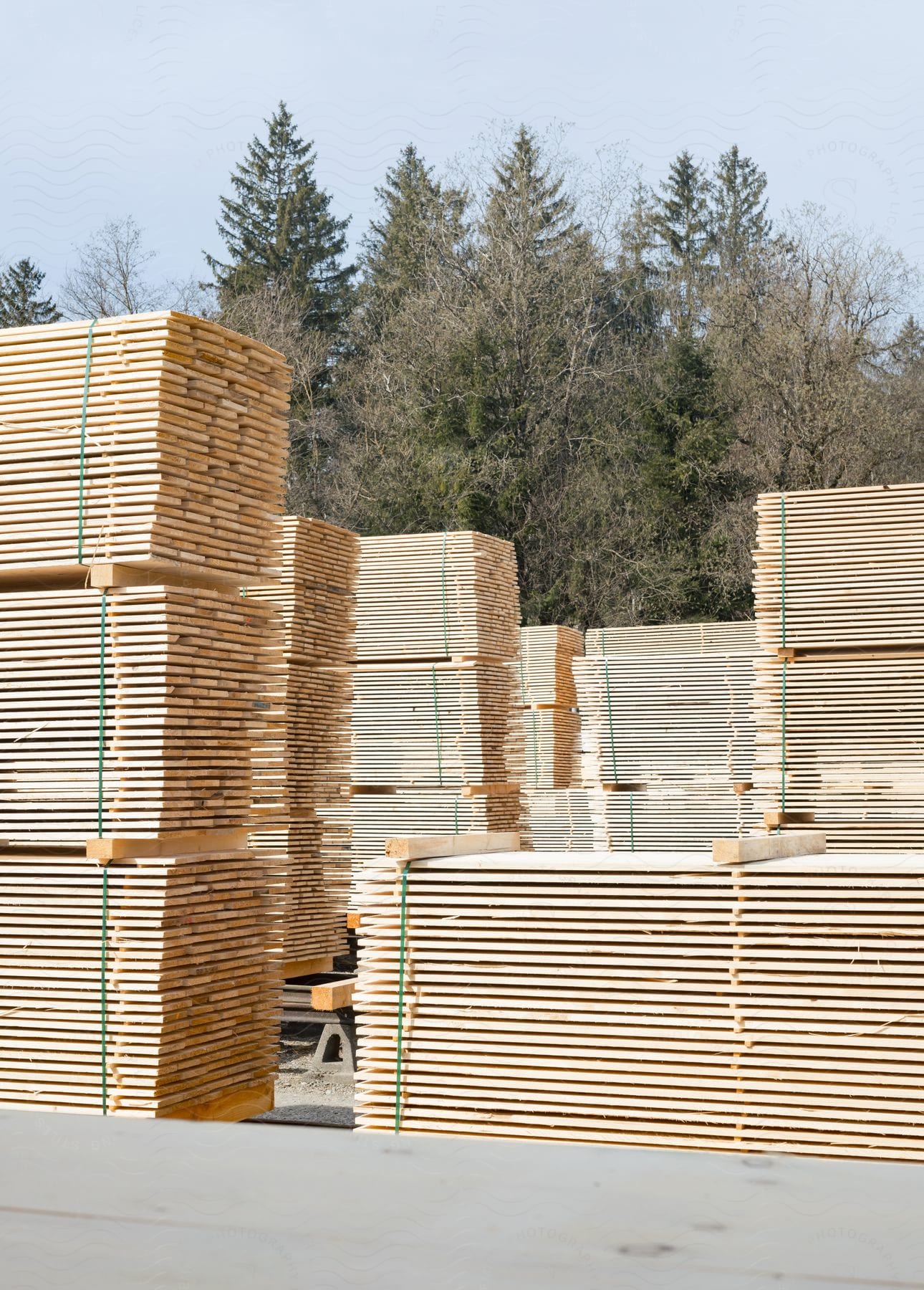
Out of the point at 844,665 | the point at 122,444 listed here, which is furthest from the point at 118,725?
the point at 844,665

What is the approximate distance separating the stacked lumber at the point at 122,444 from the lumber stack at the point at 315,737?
4465mm

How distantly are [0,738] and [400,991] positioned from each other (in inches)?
90.7

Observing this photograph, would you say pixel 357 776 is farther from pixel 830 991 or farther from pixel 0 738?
pixel 830 991

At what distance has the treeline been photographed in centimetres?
2998

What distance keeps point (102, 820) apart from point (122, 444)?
5.13 ft

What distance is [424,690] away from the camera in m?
13.0

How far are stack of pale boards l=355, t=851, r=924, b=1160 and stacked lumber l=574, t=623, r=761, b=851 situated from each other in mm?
7691

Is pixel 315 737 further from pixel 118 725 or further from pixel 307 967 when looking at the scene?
pixel 118 725

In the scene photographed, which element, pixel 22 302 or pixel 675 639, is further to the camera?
pixel 22 302

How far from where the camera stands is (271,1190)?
3016mm

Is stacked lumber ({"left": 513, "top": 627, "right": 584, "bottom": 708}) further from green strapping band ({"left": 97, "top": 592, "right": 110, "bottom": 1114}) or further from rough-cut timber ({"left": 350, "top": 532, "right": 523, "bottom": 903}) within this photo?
green strapping band ({"left": 97, "top": 592, "right": 110, "bottom": 1114})

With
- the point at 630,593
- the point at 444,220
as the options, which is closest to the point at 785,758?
the point at 630,593

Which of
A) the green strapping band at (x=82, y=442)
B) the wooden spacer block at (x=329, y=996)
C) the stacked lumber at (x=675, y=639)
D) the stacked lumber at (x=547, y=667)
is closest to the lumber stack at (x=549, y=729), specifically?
the stacked lumber at (x=547, y=667)

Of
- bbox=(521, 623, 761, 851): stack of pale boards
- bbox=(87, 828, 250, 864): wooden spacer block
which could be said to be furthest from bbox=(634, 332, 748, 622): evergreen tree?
bbox=(87, 828, 250, 864): wooden spacer block
